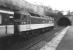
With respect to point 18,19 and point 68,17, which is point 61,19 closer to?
point 68,17

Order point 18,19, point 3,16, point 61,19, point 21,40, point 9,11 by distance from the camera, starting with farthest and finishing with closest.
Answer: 1. point 61,19
2. point 21,40
3. point 18,19
4. point 9,11
5. point 3,16

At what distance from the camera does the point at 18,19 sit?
10289 millimetres

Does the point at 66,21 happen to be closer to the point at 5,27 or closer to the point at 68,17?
the point at 68,17

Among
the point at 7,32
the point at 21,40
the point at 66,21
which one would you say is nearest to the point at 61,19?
the point at 66,21

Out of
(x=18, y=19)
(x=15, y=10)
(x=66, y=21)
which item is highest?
(x=15, y=10)

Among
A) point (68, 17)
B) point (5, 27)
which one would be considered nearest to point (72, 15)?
point (68, 17)

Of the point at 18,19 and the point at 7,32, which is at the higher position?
the point at 18,19

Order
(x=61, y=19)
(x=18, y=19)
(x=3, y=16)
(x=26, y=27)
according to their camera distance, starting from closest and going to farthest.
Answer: (x=3, y=16), (x=18, y=19), (x=26, y=27), (x=61, y=19)

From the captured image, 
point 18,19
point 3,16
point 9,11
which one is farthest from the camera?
point 18,19

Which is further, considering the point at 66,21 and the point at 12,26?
the point at 66,21

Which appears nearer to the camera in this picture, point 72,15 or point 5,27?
point 5,27

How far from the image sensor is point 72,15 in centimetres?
5431

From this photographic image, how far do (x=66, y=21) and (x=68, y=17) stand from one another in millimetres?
1860

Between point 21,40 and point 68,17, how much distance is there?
44762 millimetres
